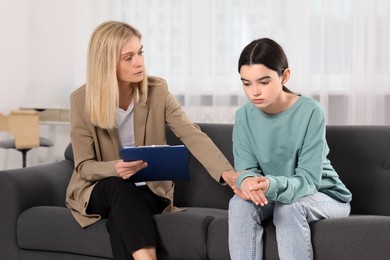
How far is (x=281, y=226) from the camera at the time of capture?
7.62 feet

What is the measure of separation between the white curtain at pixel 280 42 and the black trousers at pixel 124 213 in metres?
1.79

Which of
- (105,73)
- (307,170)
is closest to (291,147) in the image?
(307,170)

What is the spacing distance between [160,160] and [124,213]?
24 centimetres

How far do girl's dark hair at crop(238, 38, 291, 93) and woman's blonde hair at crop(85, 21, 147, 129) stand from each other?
596 mm

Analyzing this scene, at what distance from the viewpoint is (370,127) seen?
302 cm

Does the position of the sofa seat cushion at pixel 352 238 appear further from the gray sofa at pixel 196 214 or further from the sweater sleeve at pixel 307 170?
the sweater sleeve at pixel 307 170

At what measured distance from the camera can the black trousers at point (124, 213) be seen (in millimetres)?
2551

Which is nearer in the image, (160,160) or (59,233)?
(160,160)

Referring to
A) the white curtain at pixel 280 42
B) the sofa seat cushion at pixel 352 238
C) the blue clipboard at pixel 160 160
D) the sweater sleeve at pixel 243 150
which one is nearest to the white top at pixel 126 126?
the blue clipboard at pixel 160 160

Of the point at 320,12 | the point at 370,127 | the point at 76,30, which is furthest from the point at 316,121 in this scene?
the point at 76,30

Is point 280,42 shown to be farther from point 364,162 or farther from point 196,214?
point 196,214

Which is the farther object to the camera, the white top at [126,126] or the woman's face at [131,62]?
the white top at [126,126]

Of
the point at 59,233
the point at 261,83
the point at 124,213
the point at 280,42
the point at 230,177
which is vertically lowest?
the point at 59,233

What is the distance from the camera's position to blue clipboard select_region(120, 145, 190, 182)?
8.40 ft
